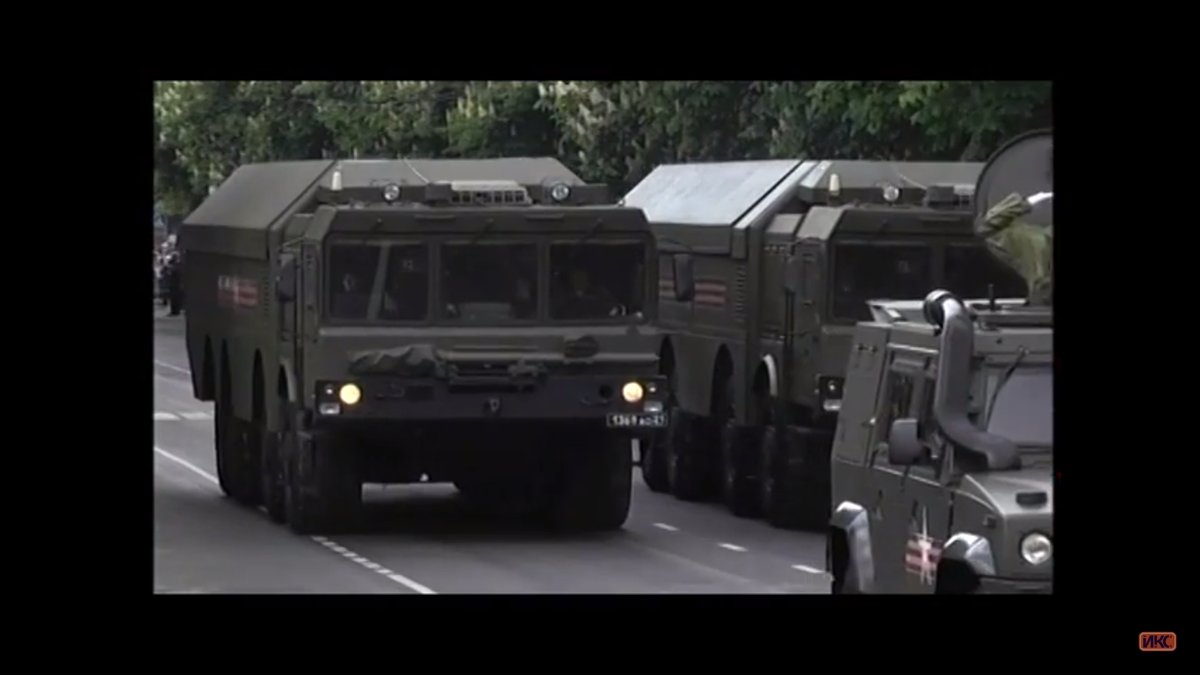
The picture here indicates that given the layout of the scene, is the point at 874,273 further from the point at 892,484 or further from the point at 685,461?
the point at 892,484

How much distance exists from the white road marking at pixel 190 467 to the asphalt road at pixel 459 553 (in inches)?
40.4

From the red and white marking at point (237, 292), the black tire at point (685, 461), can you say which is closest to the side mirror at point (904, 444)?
the red and white marking at point (237, 292)

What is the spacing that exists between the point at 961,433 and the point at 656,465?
45.9 feet

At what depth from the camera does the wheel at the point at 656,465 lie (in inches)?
1040

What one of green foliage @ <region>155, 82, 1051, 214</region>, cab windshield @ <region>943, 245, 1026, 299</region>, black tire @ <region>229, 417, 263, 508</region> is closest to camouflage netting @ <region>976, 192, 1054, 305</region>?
green foliage @ <region>155, 82, 1051, 214</region>

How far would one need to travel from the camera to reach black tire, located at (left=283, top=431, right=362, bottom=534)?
21516mm

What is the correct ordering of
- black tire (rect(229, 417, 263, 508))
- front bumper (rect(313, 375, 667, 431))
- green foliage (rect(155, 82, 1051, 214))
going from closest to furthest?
front bumper (rect(313, 375, 667, 431)), black tire (rect(229, 417, 263, 508)), green foliage (rect(155, 82, 1051, 214))

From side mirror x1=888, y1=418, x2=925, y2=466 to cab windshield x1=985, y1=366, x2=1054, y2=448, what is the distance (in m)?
0.40

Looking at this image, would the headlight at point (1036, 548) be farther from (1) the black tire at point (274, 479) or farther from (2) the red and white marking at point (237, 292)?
(2) the red and white marking at point (237, 292)

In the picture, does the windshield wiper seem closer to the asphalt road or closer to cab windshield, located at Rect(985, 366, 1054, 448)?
cab windshield, located at Rect(985, 366, 1054, 448)

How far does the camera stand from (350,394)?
69.1 feet
